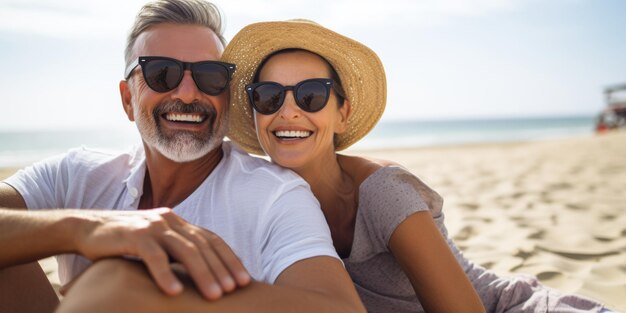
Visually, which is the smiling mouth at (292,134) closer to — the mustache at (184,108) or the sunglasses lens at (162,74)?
the mustache at (184,108)

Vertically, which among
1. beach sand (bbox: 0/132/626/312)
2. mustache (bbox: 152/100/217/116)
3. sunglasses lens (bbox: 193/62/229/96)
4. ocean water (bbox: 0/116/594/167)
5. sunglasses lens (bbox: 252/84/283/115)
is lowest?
ocean water (bbox: 0/116/594/167)

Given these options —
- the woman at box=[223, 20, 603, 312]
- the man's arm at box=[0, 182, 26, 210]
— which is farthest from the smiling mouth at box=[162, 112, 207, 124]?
the man's arm at box=[0, 182, 26, 210]

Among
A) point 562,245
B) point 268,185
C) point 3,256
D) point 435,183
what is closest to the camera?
point 3,256

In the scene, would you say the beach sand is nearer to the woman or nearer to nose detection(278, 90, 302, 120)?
the woman

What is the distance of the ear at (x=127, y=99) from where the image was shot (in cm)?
303

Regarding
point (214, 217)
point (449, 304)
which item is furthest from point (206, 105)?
point (449, 304)

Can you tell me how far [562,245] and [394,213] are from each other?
2768 millimetres

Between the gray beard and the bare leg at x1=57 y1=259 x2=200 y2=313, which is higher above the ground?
the gray beard

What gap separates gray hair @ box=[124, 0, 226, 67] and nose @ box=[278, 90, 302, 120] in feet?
2.30

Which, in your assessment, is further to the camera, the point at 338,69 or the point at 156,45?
the point at 338,69

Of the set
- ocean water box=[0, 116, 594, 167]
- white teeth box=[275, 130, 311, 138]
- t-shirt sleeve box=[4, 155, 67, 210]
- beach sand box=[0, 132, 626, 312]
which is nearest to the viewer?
t-shirt sleeve box=[4, 155, 67, 210]

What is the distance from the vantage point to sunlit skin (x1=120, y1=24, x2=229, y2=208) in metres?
2.69

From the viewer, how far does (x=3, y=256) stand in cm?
168

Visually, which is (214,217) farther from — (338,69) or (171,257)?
(338,69)
